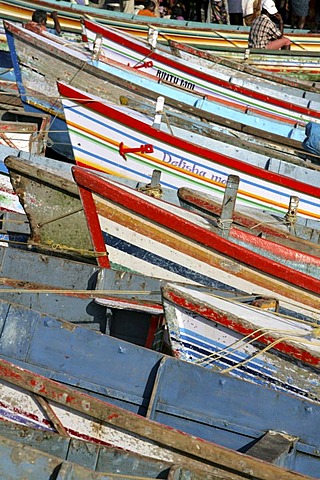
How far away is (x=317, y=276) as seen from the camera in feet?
28.0

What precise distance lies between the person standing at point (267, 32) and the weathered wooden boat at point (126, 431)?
11527mm

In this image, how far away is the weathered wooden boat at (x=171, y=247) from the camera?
8219mm

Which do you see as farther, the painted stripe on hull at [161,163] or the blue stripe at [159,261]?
the painted stripe on hull at [161,163]

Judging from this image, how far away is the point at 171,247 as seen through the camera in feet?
27.9

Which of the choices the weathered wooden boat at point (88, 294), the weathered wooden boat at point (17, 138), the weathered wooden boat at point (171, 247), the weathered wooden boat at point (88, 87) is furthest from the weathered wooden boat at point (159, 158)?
the weathered wooden boat at point (88, 294)

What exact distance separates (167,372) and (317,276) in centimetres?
236

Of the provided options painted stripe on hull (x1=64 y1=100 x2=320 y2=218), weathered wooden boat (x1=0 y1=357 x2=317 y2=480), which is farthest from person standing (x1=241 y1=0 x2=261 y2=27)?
weathered wooden boat (x1=0 y1=357 x2=317 y2=480)

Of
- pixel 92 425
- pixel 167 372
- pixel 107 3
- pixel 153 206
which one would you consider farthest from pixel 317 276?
pixel 107 3

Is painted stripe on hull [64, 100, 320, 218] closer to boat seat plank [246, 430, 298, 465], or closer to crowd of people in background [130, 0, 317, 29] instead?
boat seat plank [246, 430, 298, 465]

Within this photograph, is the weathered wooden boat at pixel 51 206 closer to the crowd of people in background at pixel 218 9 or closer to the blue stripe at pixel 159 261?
the blue stripe at pixel 159 261

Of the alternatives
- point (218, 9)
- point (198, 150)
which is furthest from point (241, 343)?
point (218, 9)

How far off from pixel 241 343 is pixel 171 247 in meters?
1.80

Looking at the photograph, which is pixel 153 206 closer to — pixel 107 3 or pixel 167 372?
pixel 167 372

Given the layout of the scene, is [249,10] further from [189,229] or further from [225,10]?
[189,229]
